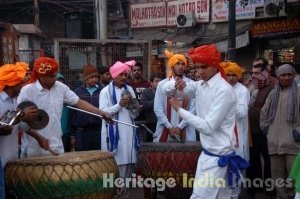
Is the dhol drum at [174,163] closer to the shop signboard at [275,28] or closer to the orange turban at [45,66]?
the orange turban at [45,66]

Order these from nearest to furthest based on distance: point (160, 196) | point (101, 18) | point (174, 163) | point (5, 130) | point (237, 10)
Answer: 1. point (5, 130)
2. point (174, 163)
3. point (160, 196)
4. point (101, 18)
5. point (237, 10)

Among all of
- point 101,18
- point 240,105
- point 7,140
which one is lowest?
point 7,140

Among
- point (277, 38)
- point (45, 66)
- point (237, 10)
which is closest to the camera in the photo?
point (45, 66)

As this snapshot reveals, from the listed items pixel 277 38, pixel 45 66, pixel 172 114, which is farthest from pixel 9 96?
pixel 277 38

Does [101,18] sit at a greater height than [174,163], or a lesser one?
greater

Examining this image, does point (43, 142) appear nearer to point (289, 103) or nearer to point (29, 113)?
point (29, 113)

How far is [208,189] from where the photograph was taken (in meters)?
5.26

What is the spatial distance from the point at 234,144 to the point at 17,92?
213 cm

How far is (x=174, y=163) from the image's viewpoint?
6.52m

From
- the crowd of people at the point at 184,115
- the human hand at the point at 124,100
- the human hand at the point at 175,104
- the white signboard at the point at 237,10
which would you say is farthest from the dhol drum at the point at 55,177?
the white signboard at the point at 237,10

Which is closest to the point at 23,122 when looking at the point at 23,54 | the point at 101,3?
the point at 23,54

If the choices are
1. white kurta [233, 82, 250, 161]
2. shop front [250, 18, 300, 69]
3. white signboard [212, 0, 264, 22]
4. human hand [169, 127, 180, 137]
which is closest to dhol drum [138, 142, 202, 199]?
human hand [169, 127, 180, 137]

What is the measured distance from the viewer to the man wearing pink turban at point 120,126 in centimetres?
736

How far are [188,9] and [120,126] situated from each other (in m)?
10.8
